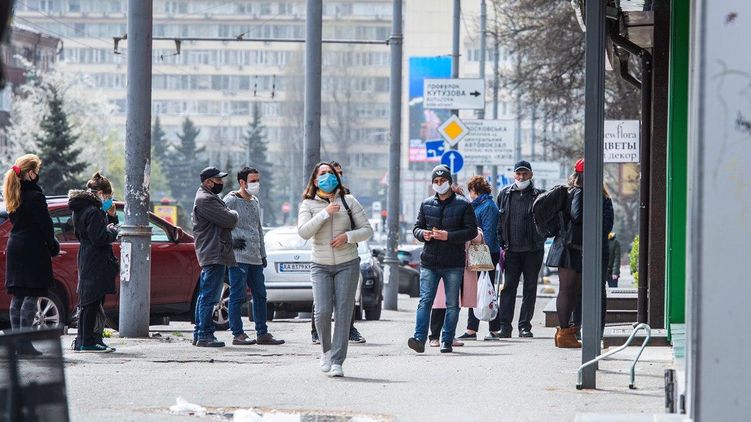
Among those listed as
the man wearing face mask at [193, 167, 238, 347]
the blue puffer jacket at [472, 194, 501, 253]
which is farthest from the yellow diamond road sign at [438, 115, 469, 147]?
the man wearing face mask at [193, 167, 238, 347]

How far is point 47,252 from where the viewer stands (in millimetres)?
13516

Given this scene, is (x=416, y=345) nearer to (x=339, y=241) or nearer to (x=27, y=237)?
(x=339, y=241)

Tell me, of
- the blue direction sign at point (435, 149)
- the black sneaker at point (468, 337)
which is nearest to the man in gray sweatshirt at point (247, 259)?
the black sneaker at point (468, 337)

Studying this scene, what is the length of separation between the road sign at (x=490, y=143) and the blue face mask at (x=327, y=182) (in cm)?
2557

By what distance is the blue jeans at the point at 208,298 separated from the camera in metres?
15.6

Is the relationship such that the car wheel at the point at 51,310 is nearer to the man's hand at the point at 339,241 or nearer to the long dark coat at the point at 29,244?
the long dark coat at the point at 29,244

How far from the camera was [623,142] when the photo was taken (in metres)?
22.1

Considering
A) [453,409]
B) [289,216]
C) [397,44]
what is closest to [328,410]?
[453,409]

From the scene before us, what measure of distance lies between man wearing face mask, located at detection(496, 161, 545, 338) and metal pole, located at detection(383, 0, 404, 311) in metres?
9.32

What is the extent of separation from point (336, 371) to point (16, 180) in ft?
10.7

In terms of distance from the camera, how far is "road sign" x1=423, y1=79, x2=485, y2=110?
98.7ft

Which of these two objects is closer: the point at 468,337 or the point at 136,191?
the point at 136,191

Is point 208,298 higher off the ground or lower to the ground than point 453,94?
lower

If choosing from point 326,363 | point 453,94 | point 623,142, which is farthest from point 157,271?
point 453,94
